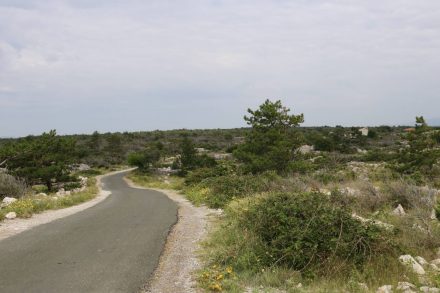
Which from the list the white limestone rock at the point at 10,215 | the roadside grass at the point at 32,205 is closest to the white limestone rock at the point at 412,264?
the roadside grass at the point at 32,205

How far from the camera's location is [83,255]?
28.3 ft

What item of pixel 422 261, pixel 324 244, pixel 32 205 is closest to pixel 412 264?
pixel 422 261

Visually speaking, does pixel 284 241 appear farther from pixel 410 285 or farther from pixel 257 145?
pixel 257 145

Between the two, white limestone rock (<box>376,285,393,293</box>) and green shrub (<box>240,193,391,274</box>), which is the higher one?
green shrub (<box>240,193,391,274</box>)

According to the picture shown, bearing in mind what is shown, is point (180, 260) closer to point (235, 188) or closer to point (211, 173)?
point (235, 188)

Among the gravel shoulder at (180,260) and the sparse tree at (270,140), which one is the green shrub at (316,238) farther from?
the sparse tree at (270,140)

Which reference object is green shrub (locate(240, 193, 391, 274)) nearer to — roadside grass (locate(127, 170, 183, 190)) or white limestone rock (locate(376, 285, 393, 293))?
white limestone rock (locate(376, 285, 393, 293))

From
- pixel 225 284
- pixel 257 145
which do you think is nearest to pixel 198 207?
pixel 257 145

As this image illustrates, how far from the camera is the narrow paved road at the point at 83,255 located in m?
6.83

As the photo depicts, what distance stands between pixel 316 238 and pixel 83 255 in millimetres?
4464

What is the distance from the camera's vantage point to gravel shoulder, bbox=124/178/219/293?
6977 millimetres

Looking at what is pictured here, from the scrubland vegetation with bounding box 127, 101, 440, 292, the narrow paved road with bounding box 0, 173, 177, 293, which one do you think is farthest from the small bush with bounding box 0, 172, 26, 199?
the scrubland vegetation with bounding box 127, 101, 440, 292

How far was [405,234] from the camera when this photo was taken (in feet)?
29.6

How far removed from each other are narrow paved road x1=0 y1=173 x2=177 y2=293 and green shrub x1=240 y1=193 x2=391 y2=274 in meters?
2.29
